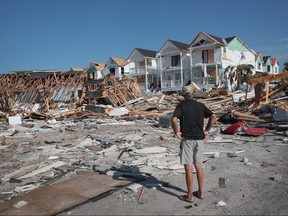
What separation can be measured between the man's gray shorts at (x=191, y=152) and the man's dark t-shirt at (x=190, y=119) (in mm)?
79

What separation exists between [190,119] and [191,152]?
1.70ft

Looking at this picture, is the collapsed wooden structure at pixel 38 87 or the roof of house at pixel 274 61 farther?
the roof of house at pixel 274 61

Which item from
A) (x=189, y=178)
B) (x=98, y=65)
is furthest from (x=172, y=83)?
(x=189, y=178)

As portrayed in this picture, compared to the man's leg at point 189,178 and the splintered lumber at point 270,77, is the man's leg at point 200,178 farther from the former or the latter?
the splintered lumber at point 270,77

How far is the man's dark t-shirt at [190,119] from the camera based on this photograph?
13.4 feet

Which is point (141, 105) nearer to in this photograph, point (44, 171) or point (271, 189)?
point (44, 171)

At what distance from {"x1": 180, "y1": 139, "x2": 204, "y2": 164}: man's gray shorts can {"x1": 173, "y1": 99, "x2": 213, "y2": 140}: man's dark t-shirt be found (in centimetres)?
8

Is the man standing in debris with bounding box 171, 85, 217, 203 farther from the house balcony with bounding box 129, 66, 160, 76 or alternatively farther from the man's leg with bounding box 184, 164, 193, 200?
the house balcony with bounding box 129, 66, 160, 76

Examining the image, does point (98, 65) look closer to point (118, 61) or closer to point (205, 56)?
point (118, 61)

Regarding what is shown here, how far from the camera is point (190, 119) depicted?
4.09 meters

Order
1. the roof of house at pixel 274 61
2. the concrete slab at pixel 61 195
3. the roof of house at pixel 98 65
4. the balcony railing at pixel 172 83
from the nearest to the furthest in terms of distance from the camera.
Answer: the concrete slab at pixel 61 195, the balcony railing at pixel 172 83, the roof of house at pixel 98 65, the roof of house at pixel 274 61

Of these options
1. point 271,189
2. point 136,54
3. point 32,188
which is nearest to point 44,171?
point 32,188

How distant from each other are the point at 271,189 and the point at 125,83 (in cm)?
2025

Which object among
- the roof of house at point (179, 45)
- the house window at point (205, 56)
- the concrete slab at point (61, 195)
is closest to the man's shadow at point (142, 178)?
the concrete slab at point (61, 195)
